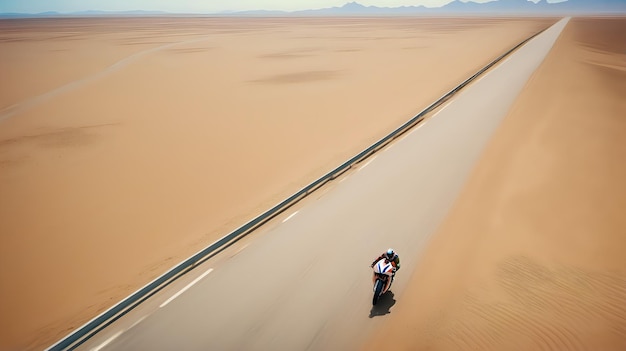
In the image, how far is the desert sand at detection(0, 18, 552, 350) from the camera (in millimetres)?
9945

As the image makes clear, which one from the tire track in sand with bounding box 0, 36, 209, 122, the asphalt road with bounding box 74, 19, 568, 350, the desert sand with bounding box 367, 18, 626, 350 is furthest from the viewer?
the tire track in sand with bounding box 0, 36, 209, 122

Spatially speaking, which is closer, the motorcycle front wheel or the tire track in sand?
the motorcycle front wheel

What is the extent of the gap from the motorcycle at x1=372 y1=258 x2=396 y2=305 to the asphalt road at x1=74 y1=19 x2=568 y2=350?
0.47 m

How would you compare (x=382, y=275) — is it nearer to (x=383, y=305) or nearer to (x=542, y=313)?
(x=383, y=305)

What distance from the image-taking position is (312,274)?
872 cm

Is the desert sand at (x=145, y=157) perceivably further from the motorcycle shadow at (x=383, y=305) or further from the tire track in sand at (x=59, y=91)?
the motorcycle shadow at (x=383, y=305)

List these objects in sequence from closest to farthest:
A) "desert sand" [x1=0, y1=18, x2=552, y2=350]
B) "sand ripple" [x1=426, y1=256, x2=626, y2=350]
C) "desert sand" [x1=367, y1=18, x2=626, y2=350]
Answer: "sand ripple" [x1=426, y1=256, x2=626, y2=350] → "desert sand" [x1=367, y1=18, x2=626, y2=350] → "desert sand" [x1=0, y1=18, x2=552, y2=350]

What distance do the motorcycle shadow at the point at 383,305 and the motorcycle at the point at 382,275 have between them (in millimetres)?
190

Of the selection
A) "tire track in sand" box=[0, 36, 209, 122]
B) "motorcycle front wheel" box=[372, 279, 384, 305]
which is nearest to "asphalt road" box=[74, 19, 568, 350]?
"motorcycle front wheel" box=[372, 279, 384, 305]

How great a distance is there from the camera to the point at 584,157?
45.1 ft

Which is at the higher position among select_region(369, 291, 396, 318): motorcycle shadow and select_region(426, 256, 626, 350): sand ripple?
select_region(426, 256, 626, 350): sand ripple

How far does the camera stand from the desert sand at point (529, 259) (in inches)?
263

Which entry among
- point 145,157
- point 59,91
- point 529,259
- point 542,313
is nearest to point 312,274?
point 542,313

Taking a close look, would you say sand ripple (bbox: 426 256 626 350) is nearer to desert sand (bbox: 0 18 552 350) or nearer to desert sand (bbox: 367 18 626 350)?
desert sand (bbox: 367 18 626 350)
